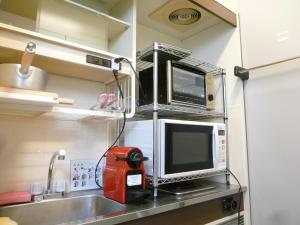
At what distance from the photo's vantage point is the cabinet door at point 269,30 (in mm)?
1435

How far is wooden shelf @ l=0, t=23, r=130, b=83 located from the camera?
0.95 m

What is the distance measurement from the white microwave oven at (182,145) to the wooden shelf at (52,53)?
367 mm

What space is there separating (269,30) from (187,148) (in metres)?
0.98

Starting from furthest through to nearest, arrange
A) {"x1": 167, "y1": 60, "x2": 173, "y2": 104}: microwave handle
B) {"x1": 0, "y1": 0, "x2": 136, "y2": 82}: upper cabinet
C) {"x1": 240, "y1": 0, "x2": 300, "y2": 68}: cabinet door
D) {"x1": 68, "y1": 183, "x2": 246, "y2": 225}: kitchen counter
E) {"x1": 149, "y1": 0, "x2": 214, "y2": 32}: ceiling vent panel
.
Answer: {"x1": 149, "y1": 0, "x2": 214, "y2": 32}: ceiling vent panel < {"x1": 240, "y1": 0, "x2": 300, "y2": 68}: cabinet door < {"x1": 167, "y1": 60, "x2": 173, "y2": 104}: microwave handle < {"x1": 0, "y1": 0, "x2": 136, "y2": 82}: upper cabinet < {"x1": 68, "y1": 183, "x2": 246, "y2": 225}: kitchen counter

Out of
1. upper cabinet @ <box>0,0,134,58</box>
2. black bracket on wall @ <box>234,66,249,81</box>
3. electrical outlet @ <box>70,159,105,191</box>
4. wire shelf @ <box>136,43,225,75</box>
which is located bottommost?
electrical outlet @ <box>70,159,105,191</box>

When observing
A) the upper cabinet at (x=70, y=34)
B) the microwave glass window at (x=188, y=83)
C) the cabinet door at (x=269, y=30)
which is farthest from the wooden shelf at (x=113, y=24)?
the cabinet door at (x=269, y=30)

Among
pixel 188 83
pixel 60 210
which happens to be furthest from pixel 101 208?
pixel 188 83

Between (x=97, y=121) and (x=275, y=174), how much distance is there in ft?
3.84

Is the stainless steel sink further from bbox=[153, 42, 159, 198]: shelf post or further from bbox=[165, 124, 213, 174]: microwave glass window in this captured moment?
bbox=[165, 124, 213, 174]: microwave glass window

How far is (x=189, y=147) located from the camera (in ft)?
4.34

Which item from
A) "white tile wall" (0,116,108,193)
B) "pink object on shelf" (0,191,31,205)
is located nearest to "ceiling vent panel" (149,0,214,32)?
"white tile wall" (0,116,108,193)

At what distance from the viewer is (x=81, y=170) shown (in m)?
1.38

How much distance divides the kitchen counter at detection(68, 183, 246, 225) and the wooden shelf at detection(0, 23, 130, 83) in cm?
70

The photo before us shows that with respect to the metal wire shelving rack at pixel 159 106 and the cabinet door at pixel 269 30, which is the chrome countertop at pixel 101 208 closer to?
the metal wire shelving rack at pixel 159 106
